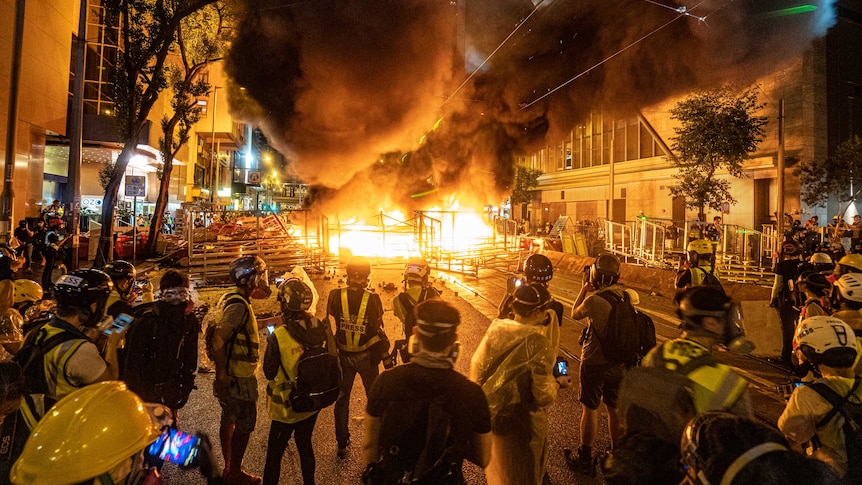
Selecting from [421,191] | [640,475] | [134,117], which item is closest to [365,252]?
[421,191]

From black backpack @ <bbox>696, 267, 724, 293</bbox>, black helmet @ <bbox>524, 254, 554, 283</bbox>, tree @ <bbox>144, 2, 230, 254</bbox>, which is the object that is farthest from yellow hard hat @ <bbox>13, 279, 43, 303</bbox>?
tree @ <bbox>144, 2, 230, 254</bbox>

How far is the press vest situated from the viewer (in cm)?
187

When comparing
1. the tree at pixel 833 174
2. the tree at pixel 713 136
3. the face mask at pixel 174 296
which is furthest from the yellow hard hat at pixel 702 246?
the tree at pixel 833 174

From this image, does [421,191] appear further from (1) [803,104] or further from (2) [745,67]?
(1) [803,104]

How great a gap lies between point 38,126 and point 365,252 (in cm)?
1157

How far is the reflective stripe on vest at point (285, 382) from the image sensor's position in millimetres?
2818

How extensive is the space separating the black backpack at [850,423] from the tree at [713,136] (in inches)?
699

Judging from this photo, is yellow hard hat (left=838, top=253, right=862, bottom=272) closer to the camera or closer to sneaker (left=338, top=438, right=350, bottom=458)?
the camera

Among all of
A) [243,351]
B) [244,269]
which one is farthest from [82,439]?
[244,269]

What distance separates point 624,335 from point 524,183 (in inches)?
1287

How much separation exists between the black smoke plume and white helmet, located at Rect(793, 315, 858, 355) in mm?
14324

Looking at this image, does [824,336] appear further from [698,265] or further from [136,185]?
[136,185]

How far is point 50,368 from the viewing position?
79.4 inches

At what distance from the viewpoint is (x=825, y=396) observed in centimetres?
203
